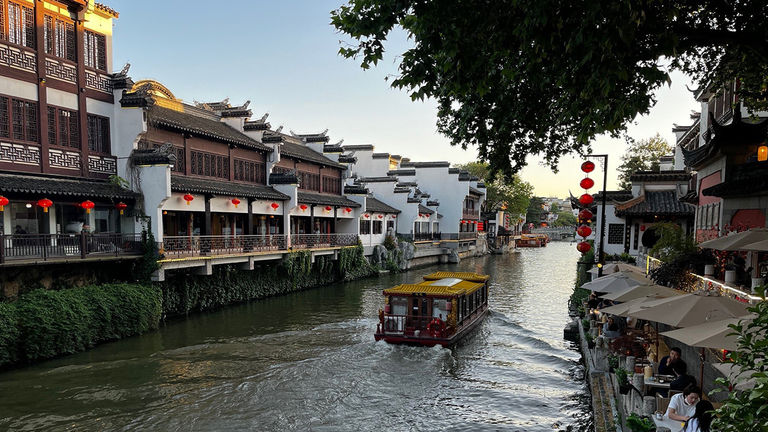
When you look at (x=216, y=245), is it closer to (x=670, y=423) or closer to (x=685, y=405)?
(x=670, y=423)

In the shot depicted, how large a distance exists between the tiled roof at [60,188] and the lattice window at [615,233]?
28.8 m

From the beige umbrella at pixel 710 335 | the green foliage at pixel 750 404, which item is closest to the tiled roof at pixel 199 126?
the beige umbrella at pixel 710 335

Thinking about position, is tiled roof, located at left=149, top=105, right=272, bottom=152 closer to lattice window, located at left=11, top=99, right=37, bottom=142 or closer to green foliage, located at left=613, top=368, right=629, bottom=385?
lattice window, located at left=11, top=99, right=37, bottom=142

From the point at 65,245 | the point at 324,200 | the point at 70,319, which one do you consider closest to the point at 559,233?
the point at 324,200

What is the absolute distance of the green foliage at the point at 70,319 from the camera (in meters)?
14.2

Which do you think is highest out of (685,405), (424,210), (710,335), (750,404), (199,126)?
(199,126)

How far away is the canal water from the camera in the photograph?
38.8 feet

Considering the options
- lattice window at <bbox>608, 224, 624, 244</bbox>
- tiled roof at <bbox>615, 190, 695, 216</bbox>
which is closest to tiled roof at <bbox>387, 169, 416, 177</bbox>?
lattice window at <bbox>608, 224, 624, 244</bbox>

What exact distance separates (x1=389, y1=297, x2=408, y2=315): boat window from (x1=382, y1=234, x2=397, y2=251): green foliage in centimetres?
2232

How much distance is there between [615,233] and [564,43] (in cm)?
2860

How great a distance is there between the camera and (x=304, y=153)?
1396 inches

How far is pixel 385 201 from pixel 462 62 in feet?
137

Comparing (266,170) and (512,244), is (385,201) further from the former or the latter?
(512,244)

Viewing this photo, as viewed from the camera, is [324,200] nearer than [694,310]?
No
